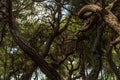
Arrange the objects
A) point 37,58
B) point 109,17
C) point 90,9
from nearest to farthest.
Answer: point 109,17 → point 90,9 → point 37,58

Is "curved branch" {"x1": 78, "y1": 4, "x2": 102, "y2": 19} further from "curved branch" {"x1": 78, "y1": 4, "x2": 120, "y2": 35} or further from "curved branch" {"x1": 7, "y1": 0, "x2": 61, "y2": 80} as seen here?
"curved branch" {"x1": 7, "y1": 0, "x2": 61, "y2": 80}

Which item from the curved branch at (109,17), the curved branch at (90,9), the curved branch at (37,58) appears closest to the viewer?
the curved branch at (109,17)

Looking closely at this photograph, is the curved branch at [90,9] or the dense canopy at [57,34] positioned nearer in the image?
the curved branch at [90,9]

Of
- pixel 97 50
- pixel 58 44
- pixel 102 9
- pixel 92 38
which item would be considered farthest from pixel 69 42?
pixel 102 9

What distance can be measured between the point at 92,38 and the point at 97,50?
0.61 m

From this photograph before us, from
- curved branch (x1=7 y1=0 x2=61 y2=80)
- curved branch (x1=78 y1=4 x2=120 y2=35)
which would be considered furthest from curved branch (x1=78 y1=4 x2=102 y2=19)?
curved branch (x1=7 y1=0 x2=61 y2=80)

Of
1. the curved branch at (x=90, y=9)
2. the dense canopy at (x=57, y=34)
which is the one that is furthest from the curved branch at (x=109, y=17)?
the dense canopy at (x=57, y=34)

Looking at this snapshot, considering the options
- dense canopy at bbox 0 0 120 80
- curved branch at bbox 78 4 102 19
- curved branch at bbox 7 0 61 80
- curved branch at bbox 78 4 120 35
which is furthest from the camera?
dense canopy at bbox 0 0 120 80

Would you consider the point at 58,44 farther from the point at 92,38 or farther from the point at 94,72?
the point at 94,72

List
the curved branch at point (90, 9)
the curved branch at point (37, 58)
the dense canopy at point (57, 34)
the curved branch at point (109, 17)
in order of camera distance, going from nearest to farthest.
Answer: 1. the curved branch at point (109, 17)
2. the curved branch at point (90, 9)
3. the curved branch at point (37, 58)
4. the dense canopy at point (57, 34)

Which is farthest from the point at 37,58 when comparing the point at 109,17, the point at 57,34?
the point at 57,34

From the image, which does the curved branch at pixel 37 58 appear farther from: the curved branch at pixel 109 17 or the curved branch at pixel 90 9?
the curved branch at pixel 109 17

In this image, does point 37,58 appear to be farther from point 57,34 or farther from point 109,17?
point 57,34

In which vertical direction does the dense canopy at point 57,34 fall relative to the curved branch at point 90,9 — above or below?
below
